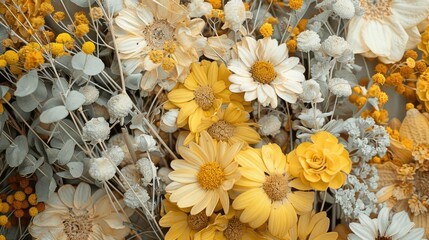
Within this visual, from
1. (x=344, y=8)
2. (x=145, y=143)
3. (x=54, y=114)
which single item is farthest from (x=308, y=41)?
(x=54, y=114)

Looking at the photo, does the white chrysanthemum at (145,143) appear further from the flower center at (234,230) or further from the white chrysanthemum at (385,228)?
the white chrysanthemum at (385,228)

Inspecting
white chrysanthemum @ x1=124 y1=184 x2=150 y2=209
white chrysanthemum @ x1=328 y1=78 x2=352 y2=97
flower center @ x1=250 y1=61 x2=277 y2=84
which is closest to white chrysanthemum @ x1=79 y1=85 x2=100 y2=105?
white chrysanthemum @ x1=124 y1=184 x2=150 y2=209

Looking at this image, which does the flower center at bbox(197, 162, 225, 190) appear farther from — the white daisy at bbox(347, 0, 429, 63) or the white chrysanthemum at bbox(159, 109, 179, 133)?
the white daisy at bbox(347, 0, 429, 63)

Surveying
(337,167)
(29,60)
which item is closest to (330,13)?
(337,167)

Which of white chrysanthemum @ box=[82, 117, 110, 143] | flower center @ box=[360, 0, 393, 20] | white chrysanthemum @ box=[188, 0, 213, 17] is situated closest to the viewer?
white chrysanthemum @ box=[82, 117, 110, 143]

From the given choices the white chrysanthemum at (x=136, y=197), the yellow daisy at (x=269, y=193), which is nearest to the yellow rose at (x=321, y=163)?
the yellow daisy at (x=269, y=193)

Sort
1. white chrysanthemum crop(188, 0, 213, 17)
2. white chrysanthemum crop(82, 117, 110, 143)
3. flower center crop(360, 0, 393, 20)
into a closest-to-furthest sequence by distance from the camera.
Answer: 1. white chrysanthemum crop(82, 117, 110, 143)
2. white chrysanthemum crop(188, 0, 213, 17)
3. flower center crop(360, 0, 393, 20)
